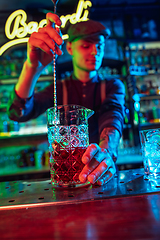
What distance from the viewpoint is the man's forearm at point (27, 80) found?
0.87 meters

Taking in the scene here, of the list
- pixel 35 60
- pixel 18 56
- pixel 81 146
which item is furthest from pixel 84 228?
pixel 18 56

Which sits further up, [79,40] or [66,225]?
[79,40]

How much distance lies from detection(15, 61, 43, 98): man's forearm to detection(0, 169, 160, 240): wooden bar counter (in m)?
0.51

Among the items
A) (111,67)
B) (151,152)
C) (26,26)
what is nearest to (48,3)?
(26,26)

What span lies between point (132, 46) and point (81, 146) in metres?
3.03

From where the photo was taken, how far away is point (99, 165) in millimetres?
539

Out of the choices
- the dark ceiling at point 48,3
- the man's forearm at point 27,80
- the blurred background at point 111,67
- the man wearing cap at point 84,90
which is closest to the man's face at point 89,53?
the man wearing cap at point 84,90

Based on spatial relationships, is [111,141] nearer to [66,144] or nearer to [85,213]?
[66,144]

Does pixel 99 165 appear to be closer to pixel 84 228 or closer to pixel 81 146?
pixel 81 146

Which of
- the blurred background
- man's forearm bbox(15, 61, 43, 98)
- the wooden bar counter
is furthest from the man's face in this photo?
the blurred background

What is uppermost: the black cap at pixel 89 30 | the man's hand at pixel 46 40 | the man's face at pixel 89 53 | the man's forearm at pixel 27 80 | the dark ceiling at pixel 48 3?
the dark ceiling at pixel 48 3

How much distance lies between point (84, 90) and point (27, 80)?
0.48 metres

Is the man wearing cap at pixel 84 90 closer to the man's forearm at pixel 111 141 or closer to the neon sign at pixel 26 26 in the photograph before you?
the man's forearm at pixel 111 141

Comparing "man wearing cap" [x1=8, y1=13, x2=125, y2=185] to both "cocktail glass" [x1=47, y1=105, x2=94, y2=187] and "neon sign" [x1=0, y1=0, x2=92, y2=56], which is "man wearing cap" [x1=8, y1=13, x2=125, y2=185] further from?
"neon sign" [x1=0, y1=0, x2=92, y2=56]
